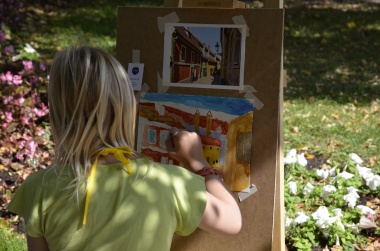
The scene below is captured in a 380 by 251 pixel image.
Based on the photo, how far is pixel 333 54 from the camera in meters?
8.38

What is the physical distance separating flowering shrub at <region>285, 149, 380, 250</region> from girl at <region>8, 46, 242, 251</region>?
1.84 meters

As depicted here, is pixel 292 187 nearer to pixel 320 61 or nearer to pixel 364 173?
pixel 364 173

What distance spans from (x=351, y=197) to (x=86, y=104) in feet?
8.05

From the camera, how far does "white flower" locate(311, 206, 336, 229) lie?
364 cm

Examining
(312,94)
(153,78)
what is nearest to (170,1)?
(153,78)

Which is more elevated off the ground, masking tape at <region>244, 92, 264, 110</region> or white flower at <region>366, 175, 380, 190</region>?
masking tape at <region>244, 92, 264, 110</region>

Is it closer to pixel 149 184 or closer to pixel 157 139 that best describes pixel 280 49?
pixel 157 139

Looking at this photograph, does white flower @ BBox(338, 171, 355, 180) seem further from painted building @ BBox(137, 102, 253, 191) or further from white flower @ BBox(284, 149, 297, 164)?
painted building @ BBox(137, 102, 253, 191)

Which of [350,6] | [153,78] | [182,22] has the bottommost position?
[153,78]

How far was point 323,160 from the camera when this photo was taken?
4.99 meters

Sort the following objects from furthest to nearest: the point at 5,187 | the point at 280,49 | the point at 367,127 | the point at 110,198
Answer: the point at 367,127 < the point at 5,187 < the point at 280,49 < the point at 110,198

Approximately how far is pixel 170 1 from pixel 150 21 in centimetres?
17

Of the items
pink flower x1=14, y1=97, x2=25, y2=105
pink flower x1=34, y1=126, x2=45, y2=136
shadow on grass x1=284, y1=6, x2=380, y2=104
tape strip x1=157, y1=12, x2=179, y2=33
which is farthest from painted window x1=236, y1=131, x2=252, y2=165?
shadow on grass x1=284, y1=6, x2=380, y2=104

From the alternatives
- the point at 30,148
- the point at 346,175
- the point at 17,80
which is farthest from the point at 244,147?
the point at 17,80
